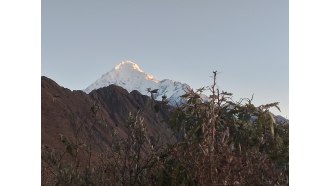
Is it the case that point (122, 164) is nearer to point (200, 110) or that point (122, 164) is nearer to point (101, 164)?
point (101, 164)

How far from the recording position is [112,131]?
343 cm

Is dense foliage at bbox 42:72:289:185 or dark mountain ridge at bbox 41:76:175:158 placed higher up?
dark mountain ridge at bbox 41:76:175:158

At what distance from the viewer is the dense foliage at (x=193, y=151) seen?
228 cm

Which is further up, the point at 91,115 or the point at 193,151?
the point at 91,115

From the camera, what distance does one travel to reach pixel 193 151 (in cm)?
250

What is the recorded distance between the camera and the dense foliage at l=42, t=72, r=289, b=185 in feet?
7.49

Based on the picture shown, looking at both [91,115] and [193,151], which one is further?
[91,115]

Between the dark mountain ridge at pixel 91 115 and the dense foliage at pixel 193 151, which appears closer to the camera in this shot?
the dense foliage at pixel 193 151

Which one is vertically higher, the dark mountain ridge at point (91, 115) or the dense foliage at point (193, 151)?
the dark mountain ridge at point (91, 115)

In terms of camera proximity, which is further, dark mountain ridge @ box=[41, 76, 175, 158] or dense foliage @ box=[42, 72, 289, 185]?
dark mountain ridge @ box=[41, 76, 175, 158]
